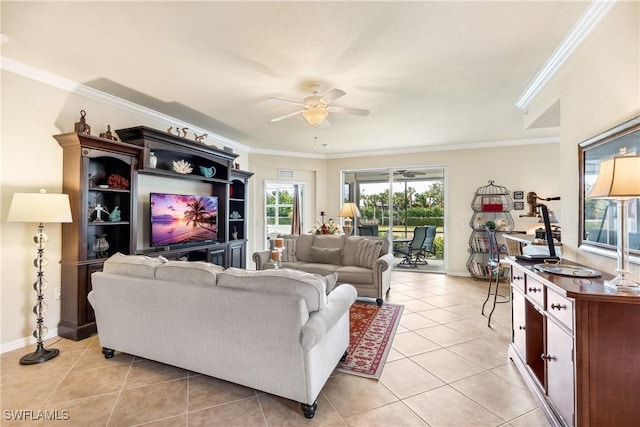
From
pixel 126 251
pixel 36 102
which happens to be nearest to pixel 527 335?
A: pixel 126 251

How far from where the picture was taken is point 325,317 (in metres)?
2.01

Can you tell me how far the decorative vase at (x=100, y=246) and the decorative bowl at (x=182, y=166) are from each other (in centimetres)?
141

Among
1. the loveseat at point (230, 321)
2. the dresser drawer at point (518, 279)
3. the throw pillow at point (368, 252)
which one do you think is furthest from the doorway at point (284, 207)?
the dresser drawer at point (518, 279)

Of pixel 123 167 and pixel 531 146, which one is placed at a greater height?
pixel 531 146

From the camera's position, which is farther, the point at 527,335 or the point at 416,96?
the point at 416,96

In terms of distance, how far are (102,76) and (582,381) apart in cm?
457

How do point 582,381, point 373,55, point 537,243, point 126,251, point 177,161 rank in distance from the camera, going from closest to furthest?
point 582,381
point 373,55
point 537,243
point 126,251
point 177,161

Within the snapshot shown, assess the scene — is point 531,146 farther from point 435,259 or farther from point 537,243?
point 537,243

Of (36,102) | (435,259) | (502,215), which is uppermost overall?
(36,102)

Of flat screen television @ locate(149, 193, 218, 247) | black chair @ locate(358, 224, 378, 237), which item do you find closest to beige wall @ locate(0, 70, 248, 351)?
flat screen television @ locate(149, 193, 218, 247)

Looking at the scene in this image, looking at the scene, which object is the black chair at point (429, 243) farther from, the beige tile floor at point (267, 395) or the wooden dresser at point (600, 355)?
the wooden dresser at point (600, 355)

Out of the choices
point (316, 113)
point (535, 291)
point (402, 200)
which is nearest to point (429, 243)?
point (402, 200)

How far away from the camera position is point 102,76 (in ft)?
10.3

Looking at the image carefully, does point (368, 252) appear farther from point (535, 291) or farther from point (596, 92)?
point (596, 92)
